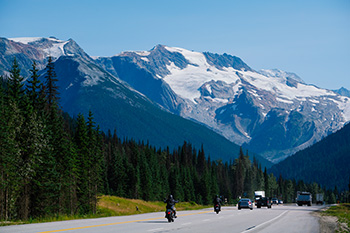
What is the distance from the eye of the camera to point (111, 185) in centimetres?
13475

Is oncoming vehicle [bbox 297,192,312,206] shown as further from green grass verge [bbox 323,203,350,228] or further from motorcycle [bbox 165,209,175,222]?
motorcycle [bbox 165,209,175,222]

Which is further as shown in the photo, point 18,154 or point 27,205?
point 27,205

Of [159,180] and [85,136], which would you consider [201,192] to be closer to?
[159,180]

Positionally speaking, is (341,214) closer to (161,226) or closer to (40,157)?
(161,226)

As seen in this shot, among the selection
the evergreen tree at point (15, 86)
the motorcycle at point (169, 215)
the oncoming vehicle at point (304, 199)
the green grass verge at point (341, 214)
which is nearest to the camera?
the motorcycle at point (169, 215)

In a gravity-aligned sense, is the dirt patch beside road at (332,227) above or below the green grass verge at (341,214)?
above

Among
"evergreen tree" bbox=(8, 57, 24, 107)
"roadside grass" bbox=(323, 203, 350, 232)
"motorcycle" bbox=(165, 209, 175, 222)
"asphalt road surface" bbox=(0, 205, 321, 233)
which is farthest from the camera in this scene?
"evergreen tree" bbox=(8, 57, 24, 107)

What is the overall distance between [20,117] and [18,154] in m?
6.55

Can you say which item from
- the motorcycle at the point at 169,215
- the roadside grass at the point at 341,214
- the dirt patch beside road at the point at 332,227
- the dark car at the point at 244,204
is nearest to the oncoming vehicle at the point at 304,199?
the roadside grass at the point at 341,214

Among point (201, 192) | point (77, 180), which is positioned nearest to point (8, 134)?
point (77, 180)

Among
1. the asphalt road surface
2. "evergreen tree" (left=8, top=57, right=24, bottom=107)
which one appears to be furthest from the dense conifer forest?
the asphalt road surface

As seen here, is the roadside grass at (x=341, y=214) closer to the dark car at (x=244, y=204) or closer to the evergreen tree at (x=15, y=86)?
the dark car at (x=244, y=204)

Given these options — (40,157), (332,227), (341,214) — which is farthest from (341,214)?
(40,157)

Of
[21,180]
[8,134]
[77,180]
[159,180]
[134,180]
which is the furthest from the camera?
[159,180]
